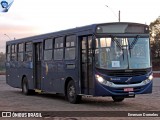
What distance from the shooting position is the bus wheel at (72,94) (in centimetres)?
1662

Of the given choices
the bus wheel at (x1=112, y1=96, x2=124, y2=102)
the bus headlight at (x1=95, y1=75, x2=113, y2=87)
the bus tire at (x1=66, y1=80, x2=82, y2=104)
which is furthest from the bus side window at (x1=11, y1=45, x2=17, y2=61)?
the bus headlight at (x1=95, y1=75, x2=113, y2=87)

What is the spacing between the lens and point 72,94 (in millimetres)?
16922

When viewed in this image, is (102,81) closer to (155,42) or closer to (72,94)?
(72,94)

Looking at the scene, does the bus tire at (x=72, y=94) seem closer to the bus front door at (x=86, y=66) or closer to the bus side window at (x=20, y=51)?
the bus front door at (x=86, y=66)

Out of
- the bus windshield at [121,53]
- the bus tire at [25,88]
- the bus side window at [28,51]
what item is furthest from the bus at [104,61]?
the bus tire at [25,88]

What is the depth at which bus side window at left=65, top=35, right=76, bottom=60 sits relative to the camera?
1680cm

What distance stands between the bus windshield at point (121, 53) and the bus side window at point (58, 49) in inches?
122

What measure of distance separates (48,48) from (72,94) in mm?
3368

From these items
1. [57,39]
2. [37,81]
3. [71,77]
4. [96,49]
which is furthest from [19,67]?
[96,49]

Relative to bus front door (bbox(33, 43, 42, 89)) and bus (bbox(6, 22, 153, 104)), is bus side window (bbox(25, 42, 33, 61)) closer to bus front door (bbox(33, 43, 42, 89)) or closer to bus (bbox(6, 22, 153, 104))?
bus front door (bbox(33, 43, 42, 89))

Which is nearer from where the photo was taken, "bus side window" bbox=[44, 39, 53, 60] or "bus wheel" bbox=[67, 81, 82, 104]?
"bus wheel" bbox=[67, 81, 82, 104]

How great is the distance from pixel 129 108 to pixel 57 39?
518 centimetres

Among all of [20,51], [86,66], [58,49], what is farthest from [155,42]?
[86,66]

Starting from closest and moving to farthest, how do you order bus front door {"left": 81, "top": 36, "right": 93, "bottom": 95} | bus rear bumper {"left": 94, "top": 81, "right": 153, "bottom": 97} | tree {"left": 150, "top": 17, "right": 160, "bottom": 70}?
bus rear bumper {"left": 94, "top": 81, "right": 153, "bottom": 97} → bus front door {"left": 81, "top": 36, "right": 93, "bottom": 95} → tree {"left": 150, "top": 17, "right": 160, "bottom": 70}
